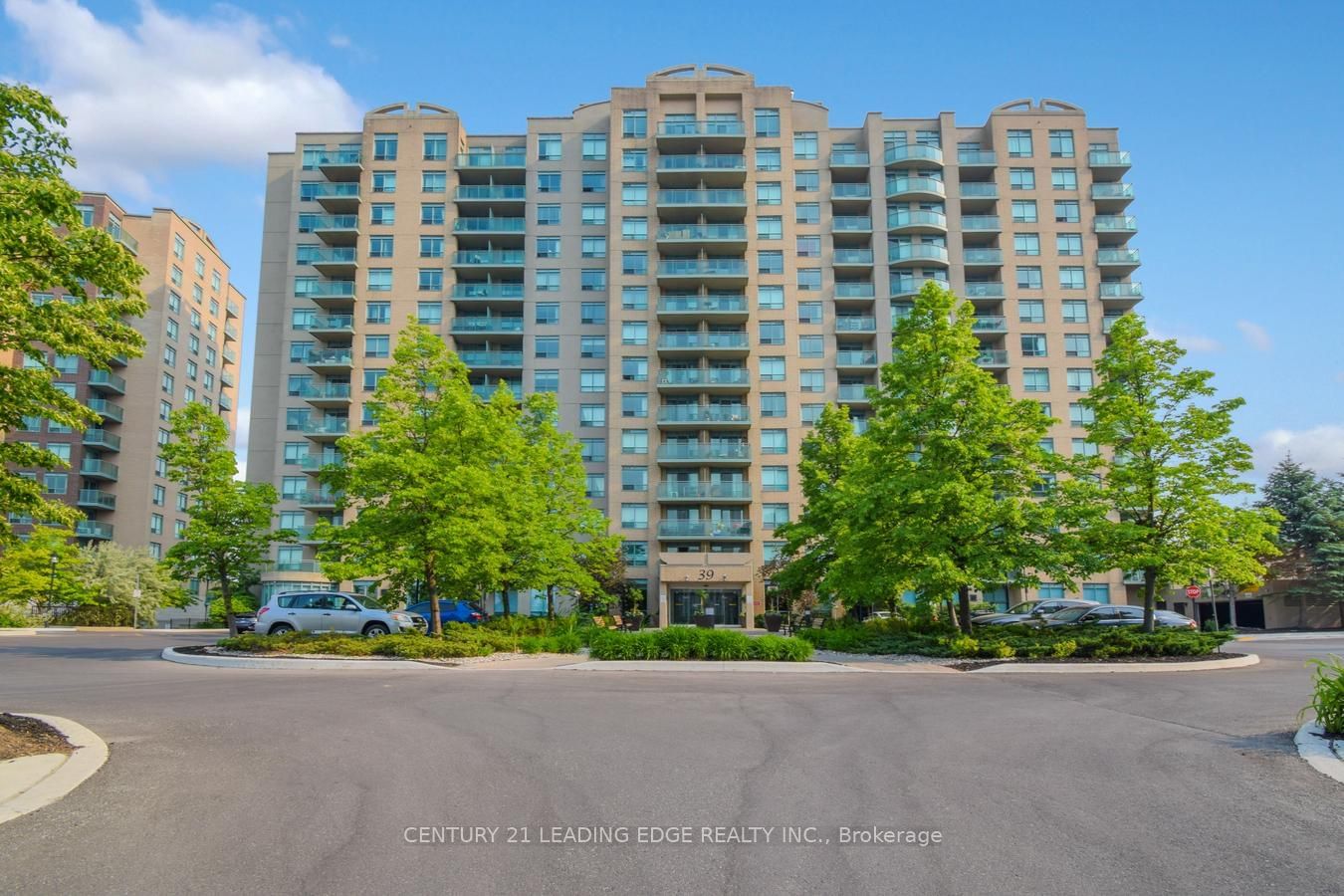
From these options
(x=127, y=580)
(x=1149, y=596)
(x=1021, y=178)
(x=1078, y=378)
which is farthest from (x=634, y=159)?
(x=1149, y=596)

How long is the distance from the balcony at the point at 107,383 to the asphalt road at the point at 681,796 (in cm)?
7402

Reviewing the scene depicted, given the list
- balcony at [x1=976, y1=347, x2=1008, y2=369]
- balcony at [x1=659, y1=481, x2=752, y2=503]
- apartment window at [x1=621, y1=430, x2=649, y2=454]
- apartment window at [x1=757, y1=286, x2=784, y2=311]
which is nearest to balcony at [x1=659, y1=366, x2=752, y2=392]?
apartment window at [x1=621, y1=430, x2=649, y2=454]

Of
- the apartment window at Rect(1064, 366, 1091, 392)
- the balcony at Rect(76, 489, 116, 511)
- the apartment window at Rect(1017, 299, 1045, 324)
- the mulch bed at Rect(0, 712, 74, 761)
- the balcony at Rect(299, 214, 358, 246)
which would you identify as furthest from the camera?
the balcony at Rect(76, 489, 116, 511)

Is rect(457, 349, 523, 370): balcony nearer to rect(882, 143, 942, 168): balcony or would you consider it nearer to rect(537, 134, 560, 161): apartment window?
rect(537, 134, 560, 161): apartment window

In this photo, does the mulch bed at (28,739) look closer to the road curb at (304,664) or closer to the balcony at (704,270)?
the road curb at (304,664)

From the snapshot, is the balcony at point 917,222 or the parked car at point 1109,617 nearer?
the parked car at point 1109,617

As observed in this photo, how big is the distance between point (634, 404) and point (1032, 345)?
3002cm

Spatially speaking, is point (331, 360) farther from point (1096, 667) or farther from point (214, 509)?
point (1096, 667)

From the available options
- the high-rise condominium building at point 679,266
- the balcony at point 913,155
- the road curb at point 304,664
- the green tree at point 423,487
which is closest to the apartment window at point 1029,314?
the high-rise condominium building at point 679,266

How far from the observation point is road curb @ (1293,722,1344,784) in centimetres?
848

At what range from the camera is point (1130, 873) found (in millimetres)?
5652

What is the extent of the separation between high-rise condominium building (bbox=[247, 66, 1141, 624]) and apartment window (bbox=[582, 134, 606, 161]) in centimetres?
17

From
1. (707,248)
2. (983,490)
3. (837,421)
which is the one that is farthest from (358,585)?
(983,490)

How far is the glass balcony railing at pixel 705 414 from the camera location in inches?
2532
